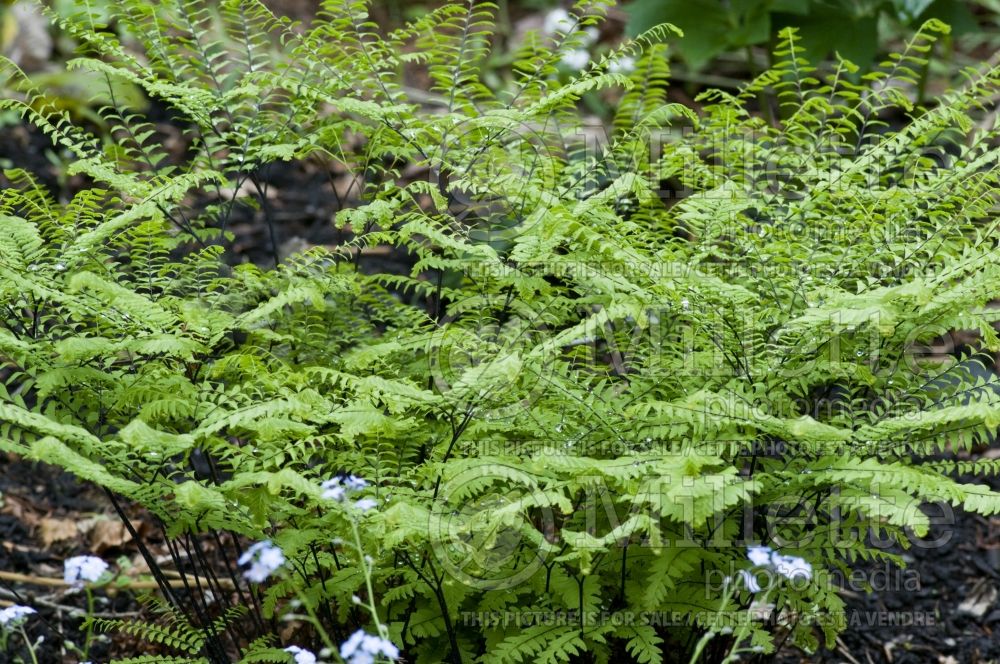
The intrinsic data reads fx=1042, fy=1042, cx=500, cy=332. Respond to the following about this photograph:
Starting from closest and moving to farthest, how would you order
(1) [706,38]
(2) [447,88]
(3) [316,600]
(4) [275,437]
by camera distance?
(4) [275,437] → (3) [316,600] → (2) [447,88] → (1) [706,38]

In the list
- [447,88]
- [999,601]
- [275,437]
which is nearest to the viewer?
[275,437]

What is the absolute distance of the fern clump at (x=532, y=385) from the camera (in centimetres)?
212

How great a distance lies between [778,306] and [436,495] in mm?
915

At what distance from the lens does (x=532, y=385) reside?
2.31 metres

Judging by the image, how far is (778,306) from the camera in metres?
2.44

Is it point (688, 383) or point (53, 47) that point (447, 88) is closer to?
point (688, 383)

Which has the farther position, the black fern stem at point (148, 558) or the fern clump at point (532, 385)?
the black fern stem at point (148, 558)

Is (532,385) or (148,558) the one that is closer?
(532,385)

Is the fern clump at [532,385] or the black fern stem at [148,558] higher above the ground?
the fern clump at [532,385]

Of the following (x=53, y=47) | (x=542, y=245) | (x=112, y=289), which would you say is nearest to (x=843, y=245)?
(x=542, y=245)

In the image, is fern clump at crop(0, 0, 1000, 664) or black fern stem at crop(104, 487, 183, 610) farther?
black fern stem at crop(104, 487, 183, 610)

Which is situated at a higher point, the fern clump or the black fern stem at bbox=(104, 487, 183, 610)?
the fern clump

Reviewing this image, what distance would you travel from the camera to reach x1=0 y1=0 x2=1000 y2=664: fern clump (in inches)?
83.6

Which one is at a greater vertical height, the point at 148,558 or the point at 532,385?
the point at 532,385
